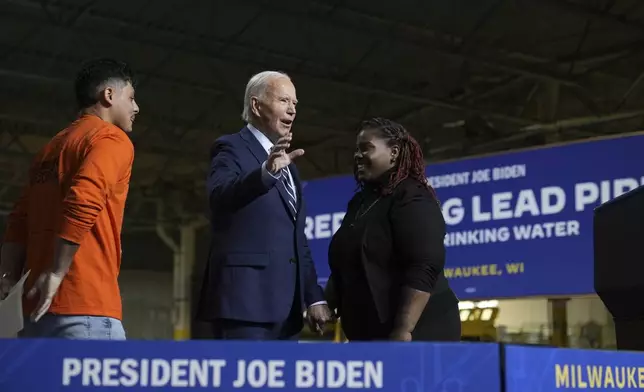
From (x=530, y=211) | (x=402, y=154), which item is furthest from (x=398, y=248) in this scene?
(x=530, y=211)

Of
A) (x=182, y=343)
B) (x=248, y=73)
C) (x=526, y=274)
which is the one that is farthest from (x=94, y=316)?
(x=248, y=73)

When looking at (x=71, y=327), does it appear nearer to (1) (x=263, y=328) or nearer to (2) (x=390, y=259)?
(1) (x=263, y=328)

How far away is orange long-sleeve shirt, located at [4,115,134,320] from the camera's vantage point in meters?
1.74

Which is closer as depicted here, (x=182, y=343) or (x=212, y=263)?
(x=182, y=343)

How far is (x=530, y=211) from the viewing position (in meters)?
5.12

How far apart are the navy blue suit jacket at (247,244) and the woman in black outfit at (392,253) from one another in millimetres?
143

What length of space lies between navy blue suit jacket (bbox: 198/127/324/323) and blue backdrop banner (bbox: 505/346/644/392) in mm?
695

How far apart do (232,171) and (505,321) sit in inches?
363

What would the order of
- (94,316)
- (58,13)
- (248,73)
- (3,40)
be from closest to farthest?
(94,316)
(58,13)
(3,40)
(248,73)

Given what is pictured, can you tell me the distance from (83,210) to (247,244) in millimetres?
379

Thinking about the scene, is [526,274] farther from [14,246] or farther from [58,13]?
[58,13]

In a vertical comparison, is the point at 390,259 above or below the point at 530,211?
below

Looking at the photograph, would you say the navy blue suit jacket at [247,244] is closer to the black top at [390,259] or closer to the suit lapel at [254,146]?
the suit lapel at [254,146]

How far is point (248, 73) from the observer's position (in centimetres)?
943
